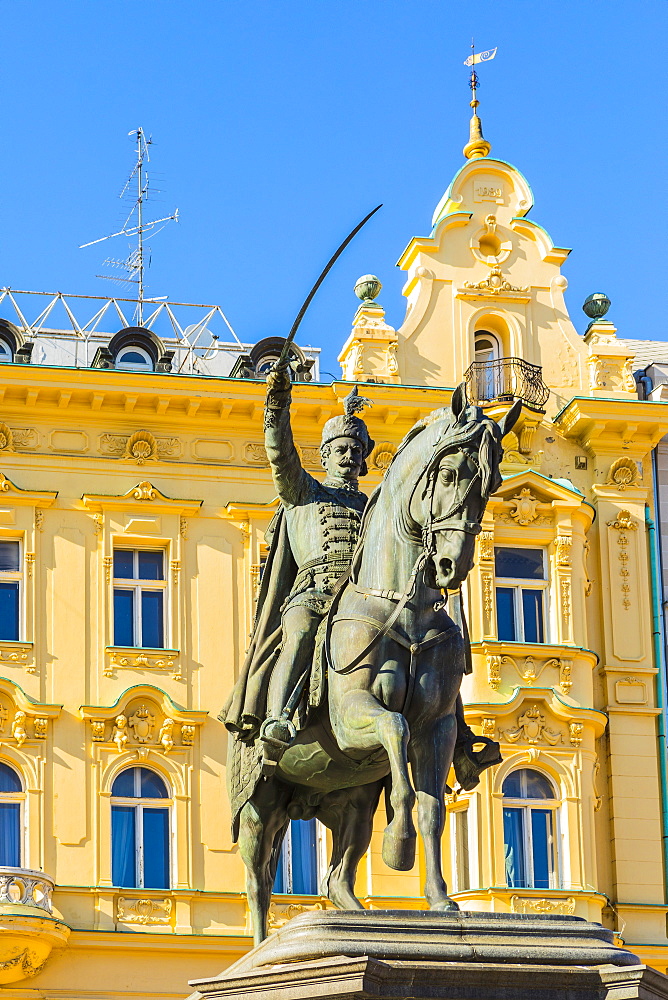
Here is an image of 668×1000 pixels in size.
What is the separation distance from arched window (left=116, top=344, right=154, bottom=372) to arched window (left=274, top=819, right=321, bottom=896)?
7.65m

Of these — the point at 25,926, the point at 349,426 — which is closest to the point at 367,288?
the point at 25,926

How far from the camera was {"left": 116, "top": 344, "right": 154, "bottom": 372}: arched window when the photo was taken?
34.6 metres

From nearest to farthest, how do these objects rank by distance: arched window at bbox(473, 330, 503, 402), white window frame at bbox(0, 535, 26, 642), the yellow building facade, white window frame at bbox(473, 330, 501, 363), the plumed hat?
the plumed hat → the yellow building facade → white window frame at bbox(0, 535, 26, 642) → arched window at bbox(473, 330, 503, 402) → white window frame at bbox(473, 330, 501, 363)

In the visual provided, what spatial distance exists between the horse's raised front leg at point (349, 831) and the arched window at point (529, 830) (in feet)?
62.3

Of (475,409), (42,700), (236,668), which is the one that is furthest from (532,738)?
(475,409)

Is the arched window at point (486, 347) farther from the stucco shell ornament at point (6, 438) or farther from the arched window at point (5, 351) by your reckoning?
the stucco shell ornament at point (6, 438)

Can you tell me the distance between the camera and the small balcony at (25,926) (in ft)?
97.6

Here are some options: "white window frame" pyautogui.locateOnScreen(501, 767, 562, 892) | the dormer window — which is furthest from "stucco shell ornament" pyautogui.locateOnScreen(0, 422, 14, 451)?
"white window frame" pyautogui.locateOnScreen(501, 767, 562, 892)

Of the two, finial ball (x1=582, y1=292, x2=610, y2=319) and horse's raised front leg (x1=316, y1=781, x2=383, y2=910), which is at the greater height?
finial ball (x1=582, y1=292, x2=610, y2=319)

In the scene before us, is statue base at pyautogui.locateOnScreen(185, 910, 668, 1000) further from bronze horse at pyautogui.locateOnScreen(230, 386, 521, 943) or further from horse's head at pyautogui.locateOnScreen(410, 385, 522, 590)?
horse's head at pyautogui.locateOnScreen(410, 385, 522, 590)

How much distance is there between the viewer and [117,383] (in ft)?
109

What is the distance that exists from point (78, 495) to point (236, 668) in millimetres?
3506

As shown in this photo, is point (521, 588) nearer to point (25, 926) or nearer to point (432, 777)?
point (25, 926)

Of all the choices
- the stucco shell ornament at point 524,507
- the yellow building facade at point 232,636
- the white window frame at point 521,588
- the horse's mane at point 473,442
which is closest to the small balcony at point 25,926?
the yellow building facade at point 232,636
